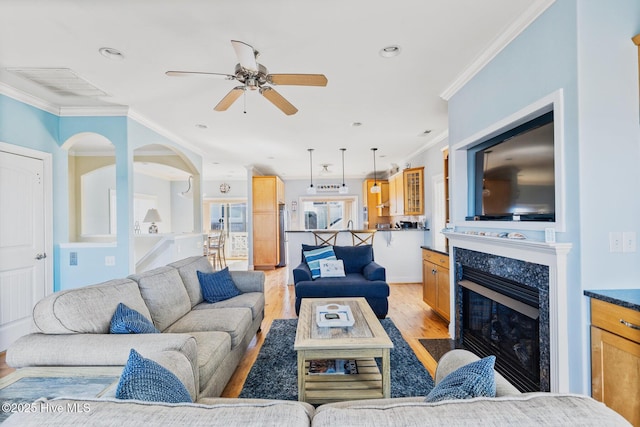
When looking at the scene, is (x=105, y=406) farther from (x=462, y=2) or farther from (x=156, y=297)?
(x=462, y=2)

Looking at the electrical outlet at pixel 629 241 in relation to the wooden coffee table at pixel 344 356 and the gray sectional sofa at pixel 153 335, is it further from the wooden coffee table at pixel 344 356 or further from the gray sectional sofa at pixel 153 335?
the gray sectional sofa at pixel 153 335

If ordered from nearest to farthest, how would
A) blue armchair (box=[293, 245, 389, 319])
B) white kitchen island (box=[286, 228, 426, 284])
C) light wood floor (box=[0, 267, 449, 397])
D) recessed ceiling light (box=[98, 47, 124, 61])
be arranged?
recessed ceiling light (box=[98, 47, 124, 61]) < light wood floor (box=[0, 267, 449, 397]) < blue armchair (box=[293, 245, 389, 319]) < white kitchen island (box=[286, 228, 426, 284])

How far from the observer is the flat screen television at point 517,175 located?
6.37 feet

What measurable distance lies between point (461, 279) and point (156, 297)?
9.32ft

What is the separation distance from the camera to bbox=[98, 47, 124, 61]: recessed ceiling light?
239 cm

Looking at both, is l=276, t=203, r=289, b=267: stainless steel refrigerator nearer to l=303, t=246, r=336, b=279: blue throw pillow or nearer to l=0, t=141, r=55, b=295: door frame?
l=303, t=246, r=336, b=279: blue throw pillow

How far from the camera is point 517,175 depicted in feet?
7.41

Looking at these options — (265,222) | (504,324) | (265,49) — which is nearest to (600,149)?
(504,324)

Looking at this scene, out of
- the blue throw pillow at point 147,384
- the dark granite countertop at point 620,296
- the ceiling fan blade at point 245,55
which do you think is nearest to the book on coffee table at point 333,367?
the blue throw pillow at point 147,384

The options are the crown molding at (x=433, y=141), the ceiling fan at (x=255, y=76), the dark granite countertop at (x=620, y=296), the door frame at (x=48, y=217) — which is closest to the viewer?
the dark granite countertop at (x=620, y=296)

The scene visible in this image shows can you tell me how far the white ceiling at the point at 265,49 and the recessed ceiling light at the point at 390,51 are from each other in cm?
5

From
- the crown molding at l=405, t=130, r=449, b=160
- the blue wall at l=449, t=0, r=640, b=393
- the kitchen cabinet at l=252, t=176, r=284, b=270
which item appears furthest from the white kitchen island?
the blue wall at l=449, t=0, r=640, b=393

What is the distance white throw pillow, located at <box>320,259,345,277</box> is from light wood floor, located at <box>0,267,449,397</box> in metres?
0.72

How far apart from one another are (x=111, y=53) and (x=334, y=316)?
282cm
